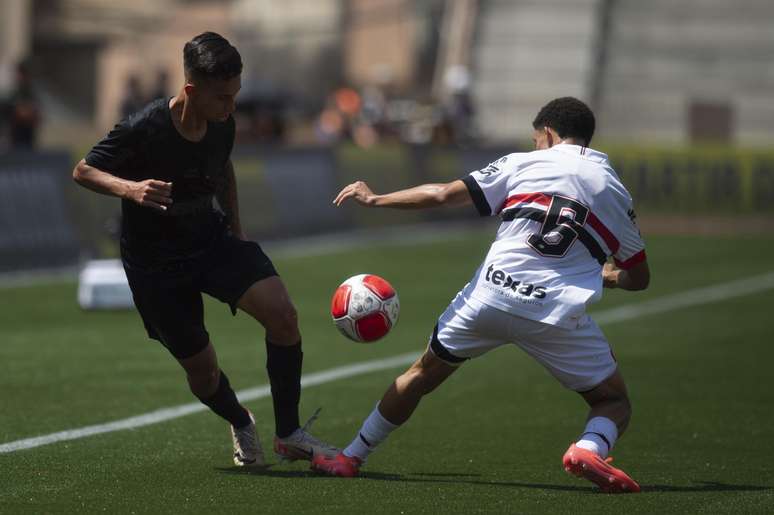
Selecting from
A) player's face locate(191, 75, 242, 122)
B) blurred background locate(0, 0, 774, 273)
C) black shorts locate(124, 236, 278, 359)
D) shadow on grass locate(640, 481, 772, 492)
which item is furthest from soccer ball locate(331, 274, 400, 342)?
blurred background locate(0, 0, 774, 273)

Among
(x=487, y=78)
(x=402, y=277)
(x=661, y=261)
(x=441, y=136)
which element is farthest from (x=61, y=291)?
(x=487, y=78)

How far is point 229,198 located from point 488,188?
1448mm

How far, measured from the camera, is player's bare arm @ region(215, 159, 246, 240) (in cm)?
775

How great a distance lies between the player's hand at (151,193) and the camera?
6926 millimetres

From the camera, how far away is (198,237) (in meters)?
7.52

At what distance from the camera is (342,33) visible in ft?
235

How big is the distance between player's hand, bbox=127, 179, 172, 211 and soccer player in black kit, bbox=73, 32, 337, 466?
130 millimetres

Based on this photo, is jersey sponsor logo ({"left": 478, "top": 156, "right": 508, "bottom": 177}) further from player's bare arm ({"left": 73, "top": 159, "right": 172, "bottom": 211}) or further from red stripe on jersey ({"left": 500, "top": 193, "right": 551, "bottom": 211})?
player's bare arm ({"left": 73, "top": 159, "right": 172, "bottom": 211})

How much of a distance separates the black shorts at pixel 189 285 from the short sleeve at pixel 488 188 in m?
1.12

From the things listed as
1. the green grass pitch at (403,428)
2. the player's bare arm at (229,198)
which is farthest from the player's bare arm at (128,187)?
the green grass pitch at (403,428)

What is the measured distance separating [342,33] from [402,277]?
54.1 metres

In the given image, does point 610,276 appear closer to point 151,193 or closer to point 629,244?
point 629,244

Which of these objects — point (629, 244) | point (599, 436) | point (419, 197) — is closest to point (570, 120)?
point (629, 244)

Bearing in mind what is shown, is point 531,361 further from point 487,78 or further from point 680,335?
point 487,78
